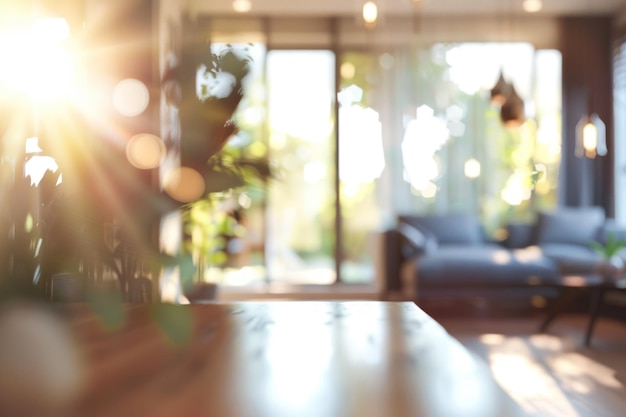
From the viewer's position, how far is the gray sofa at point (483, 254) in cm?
547

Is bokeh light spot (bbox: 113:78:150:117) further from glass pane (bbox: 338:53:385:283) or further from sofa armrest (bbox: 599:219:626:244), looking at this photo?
glass pane (bbox: 338:53:385:283)

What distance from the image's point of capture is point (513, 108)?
16.0 feet

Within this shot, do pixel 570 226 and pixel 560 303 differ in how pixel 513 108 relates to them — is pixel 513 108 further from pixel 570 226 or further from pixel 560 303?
pixel 570 226

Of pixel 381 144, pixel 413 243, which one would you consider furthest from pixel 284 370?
pixel 381 144

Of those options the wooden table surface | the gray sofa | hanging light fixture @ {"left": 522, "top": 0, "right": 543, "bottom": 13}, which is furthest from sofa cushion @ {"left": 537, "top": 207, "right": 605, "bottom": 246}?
the wooden table surface

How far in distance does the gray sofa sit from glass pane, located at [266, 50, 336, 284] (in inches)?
44.0

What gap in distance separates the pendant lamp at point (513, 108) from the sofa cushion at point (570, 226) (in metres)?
1.71

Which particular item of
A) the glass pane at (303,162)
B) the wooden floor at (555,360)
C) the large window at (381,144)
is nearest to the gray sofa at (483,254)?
the wooden floor at (555,360)

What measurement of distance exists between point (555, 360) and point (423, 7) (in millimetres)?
4144

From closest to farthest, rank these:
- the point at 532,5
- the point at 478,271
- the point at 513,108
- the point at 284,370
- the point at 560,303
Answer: the point at 284,370 < the point at 560,303 < the point at 513,108 < the point at 478,271 < the point at 532,5

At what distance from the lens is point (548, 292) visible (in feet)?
18.2

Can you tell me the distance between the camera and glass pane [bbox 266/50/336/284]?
7.02 metres

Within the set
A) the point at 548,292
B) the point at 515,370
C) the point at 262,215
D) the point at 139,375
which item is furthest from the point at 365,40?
the point at 139,375

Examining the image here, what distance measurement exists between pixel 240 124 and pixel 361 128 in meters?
6.29
